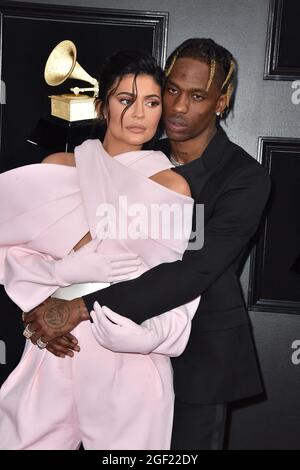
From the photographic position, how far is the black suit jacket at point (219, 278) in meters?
2.54

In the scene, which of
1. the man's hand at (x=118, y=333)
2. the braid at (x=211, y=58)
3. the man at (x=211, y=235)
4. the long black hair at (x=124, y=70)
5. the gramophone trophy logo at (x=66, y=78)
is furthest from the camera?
the gramophone trophy logo at (x=66, y=78)

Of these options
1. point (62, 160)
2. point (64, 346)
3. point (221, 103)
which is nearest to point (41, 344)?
point (64, 346)

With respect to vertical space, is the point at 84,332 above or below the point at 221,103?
below

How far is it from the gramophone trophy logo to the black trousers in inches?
46.4

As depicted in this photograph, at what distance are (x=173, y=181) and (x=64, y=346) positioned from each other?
0.52 meters

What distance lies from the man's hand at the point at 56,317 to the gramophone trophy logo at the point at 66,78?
102cm

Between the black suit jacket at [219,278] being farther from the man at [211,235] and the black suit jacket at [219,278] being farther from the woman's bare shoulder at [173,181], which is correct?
the woman's bare shoulder at [173,181]

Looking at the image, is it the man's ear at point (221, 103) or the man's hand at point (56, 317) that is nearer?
the man's hand at point (56, 317)

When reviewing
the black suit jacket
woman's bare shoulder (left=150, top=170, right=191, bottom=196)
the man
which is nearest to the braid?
the man

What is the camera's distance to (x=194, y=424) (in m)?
2.65

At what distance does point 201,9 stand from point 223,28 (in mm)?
106

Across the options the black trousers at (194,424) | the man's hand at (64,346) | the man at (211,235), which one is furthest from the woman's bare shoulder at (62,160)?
the black trousers at (194,424)

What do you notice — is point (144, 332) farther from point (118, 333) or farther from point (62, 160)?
point (62, 160)

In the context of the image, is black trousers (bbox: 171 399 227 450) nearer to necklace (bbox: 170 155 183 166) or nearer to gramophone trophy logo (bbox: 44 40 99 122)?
necklace (bbox: 170 155 183 166)
